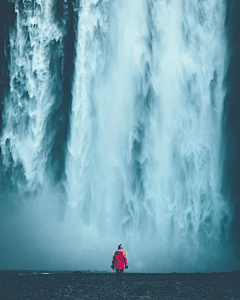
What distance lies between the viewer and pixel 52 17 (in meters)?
24.3

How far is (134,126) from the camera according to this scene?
2375 centimetres

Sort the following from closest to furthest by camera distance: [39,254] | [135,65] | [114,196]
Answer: [39,254] < [114,196] < [135,65]

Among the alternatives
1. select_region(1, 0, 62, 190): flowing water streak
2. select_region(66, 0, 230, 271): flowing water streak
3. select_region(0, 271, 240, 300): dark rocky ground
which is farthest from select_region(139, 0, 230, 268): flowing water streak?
select_region(1, 0, 62, 190): flowing water streak

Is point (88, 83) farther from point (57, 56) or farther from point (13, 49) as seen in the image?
point (13, 49)

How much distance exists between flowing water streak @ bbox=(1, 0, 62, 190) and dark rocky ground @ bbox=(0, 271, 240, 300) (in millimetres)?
8355

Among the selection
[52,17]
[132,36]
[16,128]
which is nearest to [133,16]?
[132,36]

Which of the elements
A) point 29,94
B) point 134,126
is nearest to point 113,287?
point 134,126

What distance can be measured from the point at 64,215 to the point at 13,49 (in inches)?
427

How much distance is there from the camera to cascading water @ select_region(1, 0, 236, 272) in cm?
2266

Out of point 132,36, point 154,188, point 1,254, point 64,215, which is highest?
point 132,36

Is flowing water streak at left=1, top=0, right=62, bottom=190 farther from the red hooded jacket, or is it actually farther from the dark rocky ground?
the red hooded jacket

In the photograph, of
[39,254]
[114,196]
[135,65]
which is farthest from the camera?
[135,65]

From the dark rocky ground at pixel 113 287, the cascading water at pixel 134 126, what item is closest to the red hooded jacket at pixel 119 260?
the dark rocky ground at pixel 113 287

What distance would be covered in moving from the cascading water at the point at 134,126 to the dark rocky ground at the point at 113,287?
5.44 meters
